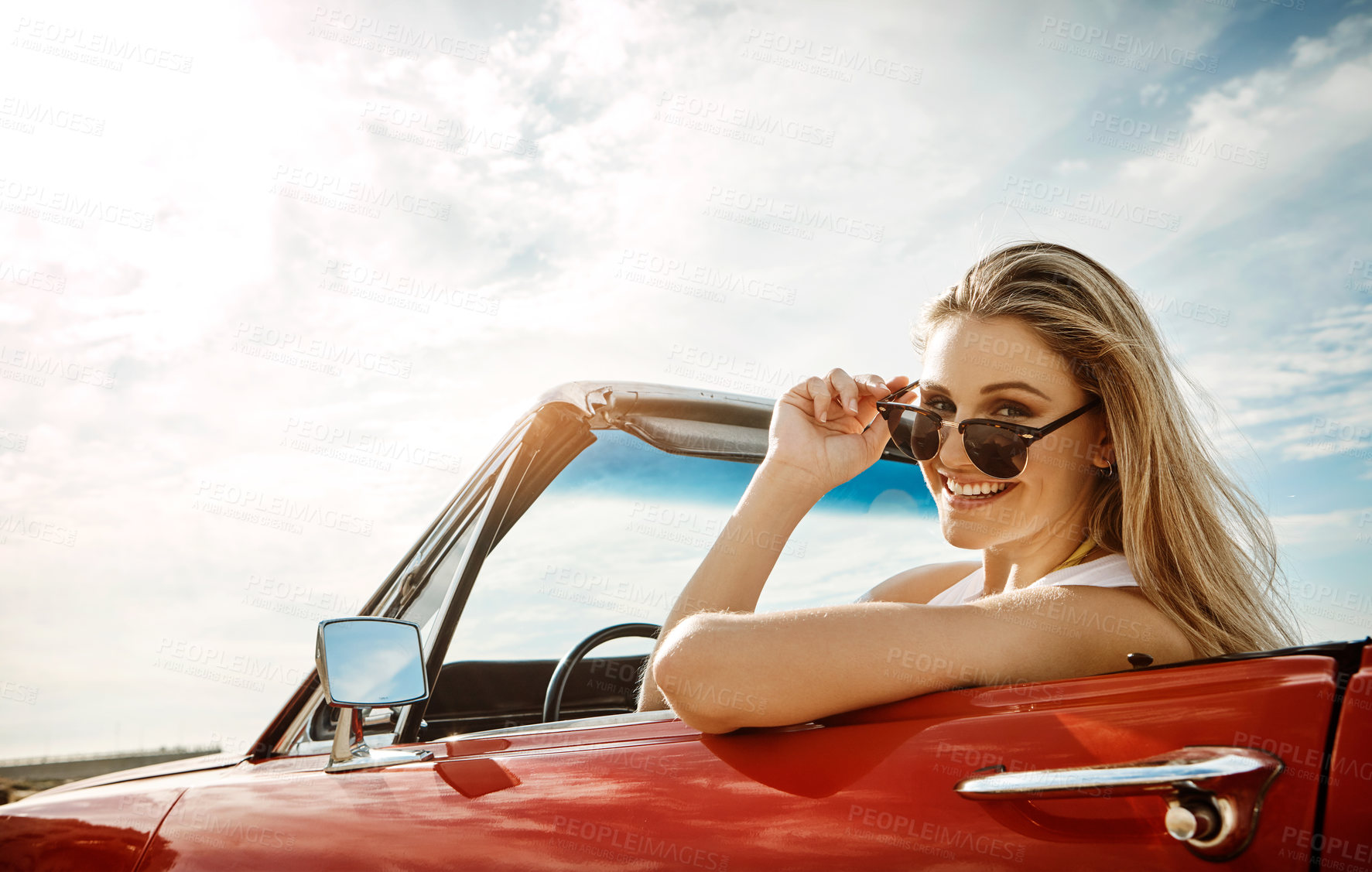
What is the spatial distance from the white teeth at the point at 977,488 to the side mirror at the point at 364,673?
1.18 metres

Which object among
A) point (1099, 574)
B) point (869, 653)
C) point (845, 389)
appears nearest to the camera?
point (869, 653)

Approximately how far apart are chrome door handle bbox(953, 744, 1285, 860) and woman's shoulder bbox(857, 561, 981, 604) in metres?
1.24

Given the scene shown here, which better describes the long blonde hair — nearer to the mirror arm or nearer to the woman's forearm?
the woman's forearm

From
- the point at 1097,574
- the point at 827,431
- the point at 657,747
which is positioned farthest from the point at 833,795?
the point at 827,431

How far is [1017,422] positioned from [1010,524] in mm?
229

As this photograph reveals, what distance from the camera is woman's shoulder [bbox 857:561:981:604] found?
2.27 meters

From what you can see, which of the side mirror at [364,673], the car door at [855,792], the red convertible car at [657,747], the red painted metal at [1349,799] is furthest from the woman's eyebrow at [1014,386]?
the side mirror at [364,673]

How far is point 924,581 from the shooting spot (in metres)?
2.35

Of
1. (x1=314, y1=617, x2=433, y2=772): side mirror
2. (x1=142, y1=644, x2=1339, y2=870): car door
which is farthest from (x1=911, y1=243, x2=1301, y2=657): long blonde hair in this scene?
(x1=314, y1=617, x2=433, y2=772): side mirror

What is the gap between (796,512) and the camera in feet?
6.53

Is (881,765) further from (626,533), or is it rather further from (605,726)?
(626,533)

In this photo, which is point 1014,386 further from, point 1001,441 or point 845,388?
point 845,388

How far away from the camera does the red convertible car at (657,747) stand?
37.0 inches

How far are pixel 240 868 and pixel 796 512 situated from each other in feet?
4.38
